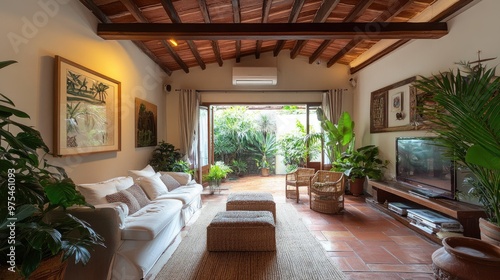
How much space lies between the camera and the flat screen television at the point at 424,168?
2.93 metres

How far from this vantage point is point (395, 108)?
4.14 m

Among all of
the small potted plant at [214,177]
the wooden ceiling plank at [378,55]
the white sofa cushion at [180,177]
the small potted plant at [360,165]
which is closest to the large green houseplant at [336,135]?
the small potted plant at [360,165]

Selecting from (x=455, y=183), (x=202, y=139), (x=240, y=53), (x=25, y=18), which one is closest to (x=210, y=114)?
(x=202, y=139)

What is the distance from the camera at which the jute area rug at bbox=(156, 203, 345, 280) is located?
221 cm

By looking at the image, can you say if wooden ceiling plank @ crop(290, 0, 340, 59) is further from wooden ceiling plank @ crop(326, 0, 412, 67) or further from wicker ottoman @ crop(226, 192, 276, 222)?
wicker ottoman @ crop(226, 192, 276, 222)

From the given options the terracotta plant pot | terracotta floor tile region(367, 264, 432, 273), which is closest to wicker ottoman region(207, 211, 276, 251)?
terracotta floor tile region(367, 264, 432, 273)

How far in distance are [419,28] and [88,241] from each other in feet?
13.2

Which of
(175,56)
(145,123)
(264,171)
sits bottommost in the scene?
(264,171)

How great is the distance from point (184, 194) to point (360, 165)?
3.60 m

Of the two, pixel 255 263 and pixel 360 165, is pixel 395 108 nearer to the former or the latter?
pixel 360 165

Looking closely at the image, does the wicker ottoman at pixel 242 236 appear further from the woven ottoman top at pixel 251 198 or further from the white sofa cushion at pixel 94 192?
the white sofa cushion at pixel 94 192

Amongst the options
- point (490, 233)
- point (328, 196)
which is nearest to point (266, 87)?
point (328, 196)

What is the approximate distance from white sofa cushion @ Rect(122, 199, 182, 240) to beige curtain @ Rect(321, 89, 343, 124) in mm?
A: 4027

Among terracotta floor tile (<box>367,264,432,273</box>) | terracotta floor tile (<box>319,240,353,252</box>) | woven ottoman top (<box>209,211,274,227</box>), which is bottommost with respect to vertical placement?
terracotta floor tile (<box>367,264,432,273</box>)
